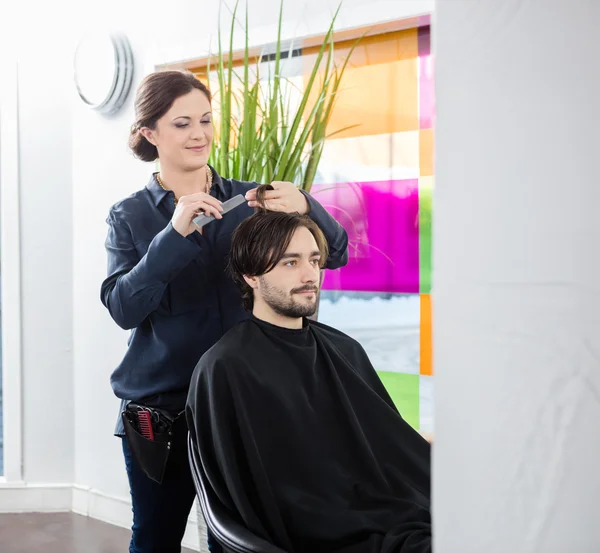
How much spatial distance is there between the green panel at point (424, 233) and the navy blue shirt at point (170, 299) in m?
0.58

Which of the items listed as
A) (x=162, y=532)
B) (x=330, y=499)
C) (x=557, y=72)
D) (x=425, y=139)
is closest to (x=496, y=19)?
(x=557, y=72)

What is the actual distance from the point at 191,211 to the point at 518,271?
1.23 metres

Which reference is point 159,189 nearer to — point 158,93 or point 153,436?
point 158,93

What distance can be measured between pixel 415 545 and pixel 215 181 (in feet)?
3.37

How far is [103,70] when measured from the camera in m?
3.01

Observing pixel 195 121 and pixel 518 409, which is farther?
pixel 195 121

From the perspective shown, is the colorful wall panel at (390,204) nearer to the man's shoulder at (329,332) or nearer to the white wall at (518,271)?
the man's shoulder at (329,332)

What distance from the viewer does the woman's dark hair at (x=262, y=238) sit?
1.71m

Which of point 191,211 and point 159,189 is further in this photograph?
point 159,189

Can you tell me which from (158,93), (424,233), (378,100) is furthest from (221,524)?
(378,100)

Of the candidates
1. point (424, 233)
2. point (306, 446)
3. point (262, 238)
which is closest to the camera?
point (306, 446)

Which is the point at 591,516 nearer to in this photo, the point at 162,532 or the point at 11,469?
the point at 162,532

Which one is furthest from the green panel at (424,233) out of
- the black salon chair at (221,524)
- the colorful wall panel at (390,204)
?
the black salon chair at (221,524)

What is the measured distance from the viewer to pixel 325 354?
183 centimetres
